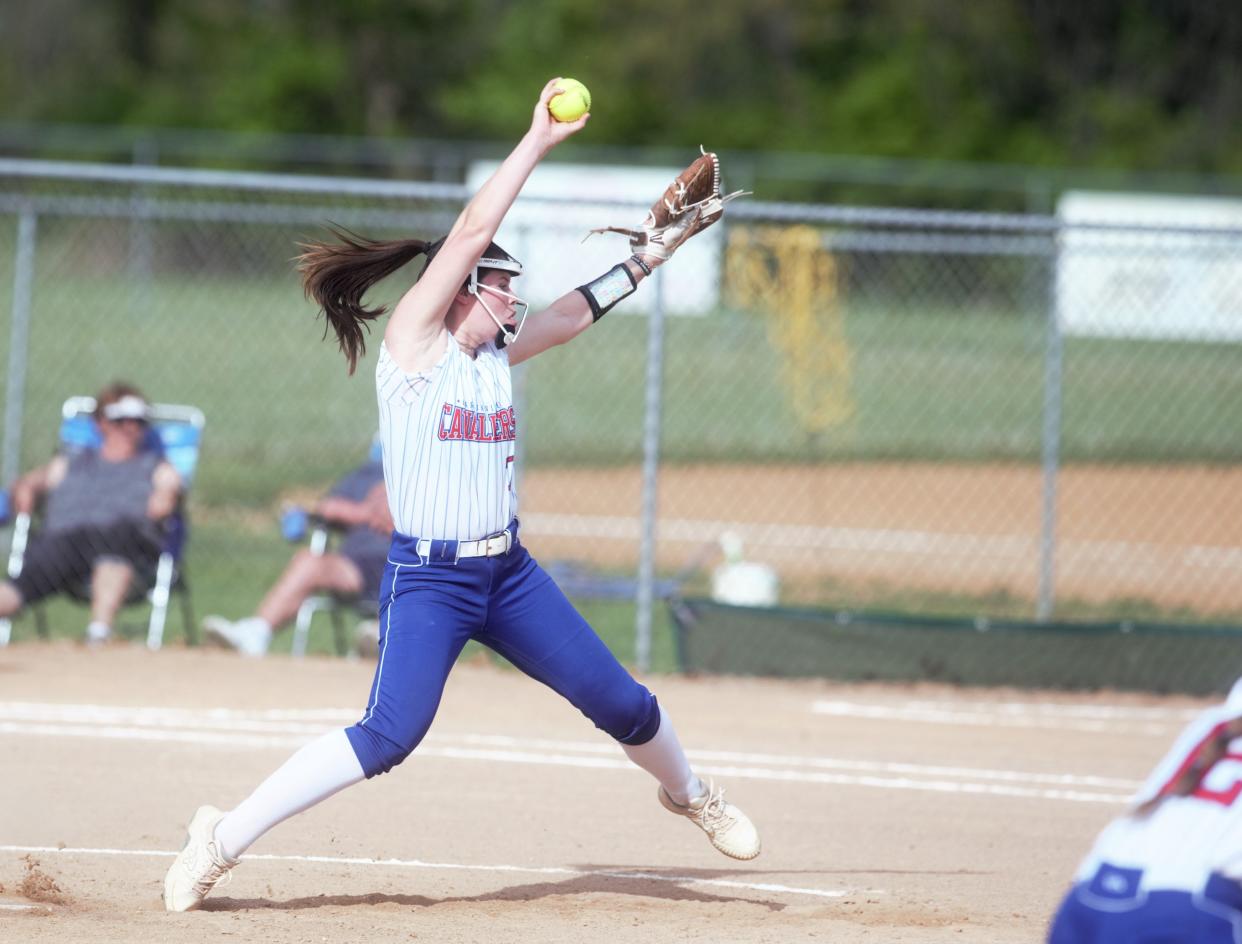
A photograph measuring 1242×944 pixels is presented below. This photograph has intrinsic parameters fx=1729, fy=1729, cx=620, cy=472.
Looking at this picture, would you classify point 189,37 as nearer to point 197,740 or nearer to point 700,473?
point 700,473

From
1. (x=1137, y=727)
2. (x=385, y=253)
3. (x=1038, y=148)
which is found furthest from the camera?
(x=1038, y=148)

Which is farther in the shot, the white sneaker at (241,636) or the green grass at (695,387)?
the green grass at (695,387)

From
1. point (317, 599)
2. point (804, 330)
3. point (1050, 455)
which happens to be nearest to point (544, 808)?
point (317, 599)

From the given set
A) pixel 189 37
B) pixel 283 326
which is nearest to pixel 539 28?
pixel 189 37

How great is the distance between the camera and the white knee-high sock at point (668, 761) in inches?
204

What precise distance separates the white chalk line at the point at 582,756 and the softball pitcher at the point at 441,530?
2553 mm

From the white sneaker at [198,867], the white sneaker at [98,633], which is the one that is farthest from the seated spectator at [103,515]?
the white sneaker at [198,867]

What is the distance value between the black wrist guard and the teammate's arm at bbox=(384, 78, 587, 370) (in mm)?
628

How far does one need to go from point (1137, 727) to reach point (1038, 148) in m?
27.0

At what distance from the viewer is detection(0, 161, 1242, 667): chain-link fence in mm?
11680

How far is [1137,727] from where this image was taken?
8.86 m

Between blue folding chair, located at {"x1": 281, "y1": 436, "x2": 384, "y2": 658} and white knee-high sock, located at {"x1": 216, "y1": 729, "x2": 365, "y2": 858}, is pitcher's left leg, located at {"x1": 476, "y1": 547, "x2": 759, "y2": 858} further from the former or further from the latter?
blue folding chair, located at {"x1": 281, "y1": 436, "x2": 384, "y2": 658}

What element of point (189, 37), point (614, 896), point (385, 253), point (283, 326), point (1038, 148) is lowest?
point (614, 896)

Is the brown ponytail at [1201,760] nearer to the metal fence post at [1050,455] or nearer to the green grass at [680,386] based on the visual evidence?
the metal fence post at [1050,455]
